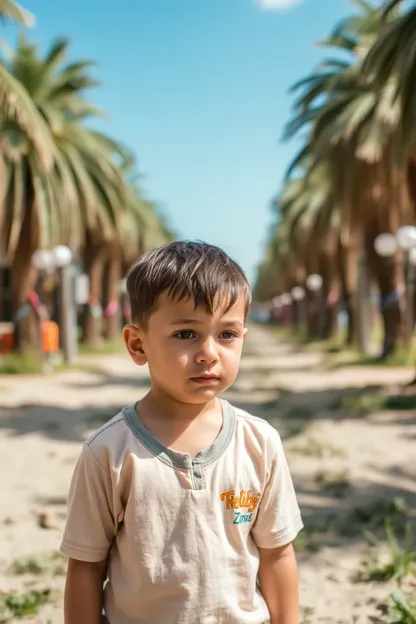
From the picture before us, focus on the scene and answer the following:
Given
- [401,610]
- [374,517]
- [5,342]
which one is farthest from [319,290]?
[401,610]

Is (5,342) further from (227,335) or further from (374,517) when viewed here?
(227,335)

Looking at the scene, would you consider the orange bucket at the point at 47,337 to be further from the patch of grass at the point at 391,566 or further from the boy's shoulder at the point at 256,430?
the boy's shoulder at the point at 256,430

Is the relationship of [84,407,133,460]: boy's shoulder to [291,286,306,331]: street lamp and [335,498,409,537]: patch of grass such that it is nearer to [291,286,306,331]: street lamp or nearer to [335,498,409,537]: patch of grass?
[335,498,409,537]: patch of grass

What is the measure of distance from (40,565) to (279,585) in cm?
242

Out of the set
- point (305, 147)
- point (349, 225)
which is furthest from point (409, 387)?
point (305, 147)

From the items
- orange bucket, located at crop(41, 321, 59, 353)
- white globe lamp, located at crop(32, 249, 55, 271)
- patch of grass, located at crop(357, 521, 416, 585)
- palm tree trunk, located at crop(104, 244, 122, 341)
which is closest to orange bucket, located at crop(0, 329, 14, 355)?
orange bucket, located at crop(41, 321, 59, 353)

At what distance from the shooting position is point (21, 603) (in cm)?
323

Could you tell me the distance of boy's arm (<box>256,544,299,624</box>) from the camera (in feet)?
5.59

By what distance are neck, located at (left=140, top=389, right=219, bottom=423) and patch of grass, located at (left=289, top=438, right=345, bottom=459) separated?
516 cm

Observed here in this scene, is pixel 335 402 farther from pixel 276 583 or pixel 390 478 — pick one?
pixel 276 583

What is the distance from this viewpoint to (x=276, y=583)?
171cm

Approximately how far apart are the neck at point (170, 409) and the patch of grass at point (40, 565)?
2.37m

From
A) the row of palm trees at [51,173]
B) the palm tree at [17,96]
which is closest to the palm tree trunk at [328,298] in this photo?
the row of palm trees at [51,173]

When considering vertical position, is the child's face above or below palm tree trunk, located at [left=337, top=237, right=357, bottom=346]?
below
